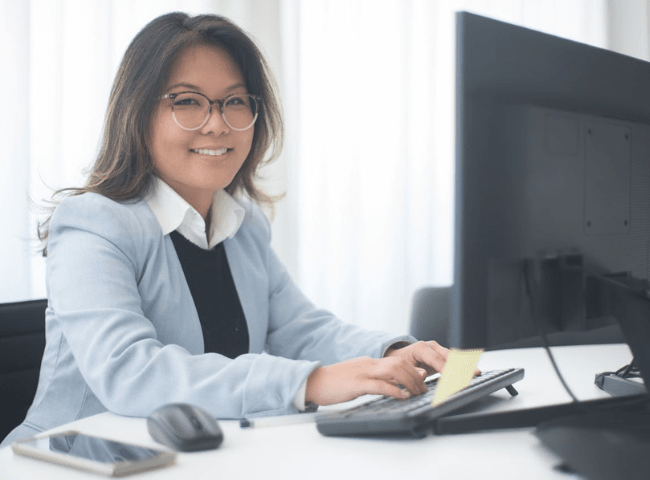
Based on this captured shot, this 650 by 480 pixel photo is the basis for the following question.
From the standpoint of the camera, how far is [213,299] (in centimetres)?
141

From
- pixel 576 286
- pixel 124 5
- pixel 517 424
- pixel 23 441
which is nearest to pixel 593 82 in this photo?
pixel 576 286

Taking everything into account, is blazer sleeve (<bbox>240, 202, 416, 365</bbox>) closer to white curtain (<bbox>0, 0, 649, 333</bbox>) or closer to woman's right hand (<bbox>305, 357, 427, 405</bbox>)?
woman's right hand (<bbox>305, 357, 427, 405</bbox>)

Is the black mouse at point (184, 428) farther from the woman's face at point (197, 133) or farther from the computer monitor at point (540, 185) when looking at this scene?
the woman's face at point (197, 133)

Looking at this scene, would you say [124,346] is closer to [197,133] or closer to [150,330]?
[150,330]

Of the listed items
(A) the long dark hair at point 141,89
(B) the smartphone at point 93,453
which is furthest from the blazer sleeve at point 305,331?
(B) the smartphone at point 93,453

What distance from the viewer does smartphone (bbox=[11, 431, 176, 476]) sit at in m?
0.70

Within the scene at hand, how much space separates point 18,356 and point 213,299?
0.39 meters

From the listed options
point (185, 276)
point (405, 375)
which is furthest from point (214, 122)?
point (405, 375)

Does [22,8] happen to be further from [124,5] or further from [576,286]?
[576,286]

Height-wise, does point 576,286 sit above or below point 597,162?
below

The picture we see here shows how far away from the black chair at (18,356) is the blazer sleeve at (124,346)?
15 centimetres

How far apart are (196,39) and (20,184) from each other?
3.50ft

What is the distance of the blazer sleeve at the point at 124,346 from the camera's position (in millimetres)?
942

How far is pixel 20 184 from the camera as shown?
2.19 meters
